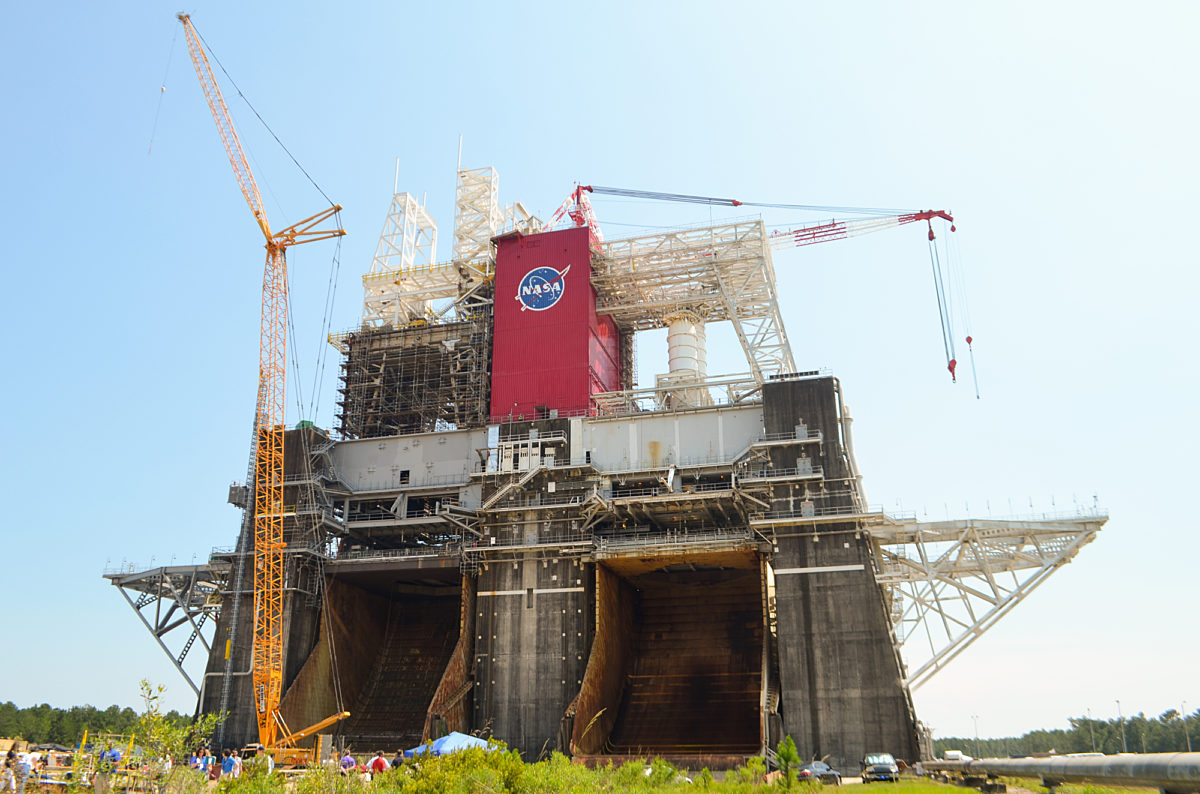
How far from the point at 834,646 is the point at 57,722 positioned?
382 ft

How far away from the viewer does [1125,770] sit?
21250mm

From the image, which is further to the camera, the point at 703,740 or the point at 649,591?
the point at 649,591

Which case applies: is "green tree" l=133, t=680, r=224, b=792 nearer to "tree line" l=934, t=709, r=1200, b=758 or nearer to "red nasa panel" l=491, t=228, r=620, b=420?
"red nasa panel" l=491, t=228, r=620, b=420

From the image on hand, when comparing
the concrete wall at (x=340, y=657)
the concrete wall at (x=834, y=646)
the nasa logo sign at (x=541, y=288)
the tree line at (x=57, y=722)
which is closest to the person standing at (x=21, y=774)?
the concrete wall at (x=340, y=657)

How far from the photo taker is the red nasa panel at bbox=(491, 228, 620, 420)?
71.1 m

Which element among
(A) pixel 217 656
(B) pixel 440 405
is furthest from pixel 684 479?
(A) pixel 217 656

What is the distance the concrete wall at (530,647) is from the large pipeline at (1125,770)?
3342 cm

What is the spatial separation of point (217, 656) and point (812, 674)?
40.7 metres

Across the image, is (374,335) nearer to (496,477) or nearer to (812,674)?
(496,477)

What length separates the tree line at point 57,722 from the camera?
119 metres

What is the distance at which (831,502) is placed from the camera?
196 feet

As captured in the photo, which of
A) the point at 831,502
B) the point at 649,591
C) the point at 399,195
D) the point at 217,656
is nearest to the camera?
the point at 831,502

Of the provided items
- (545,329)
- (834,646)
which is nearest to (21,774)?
(834,646)

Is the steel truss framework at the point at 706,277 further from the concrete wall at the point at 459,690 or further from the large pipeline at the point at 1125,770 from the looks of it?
the large pipeline at the point at 1125,770
